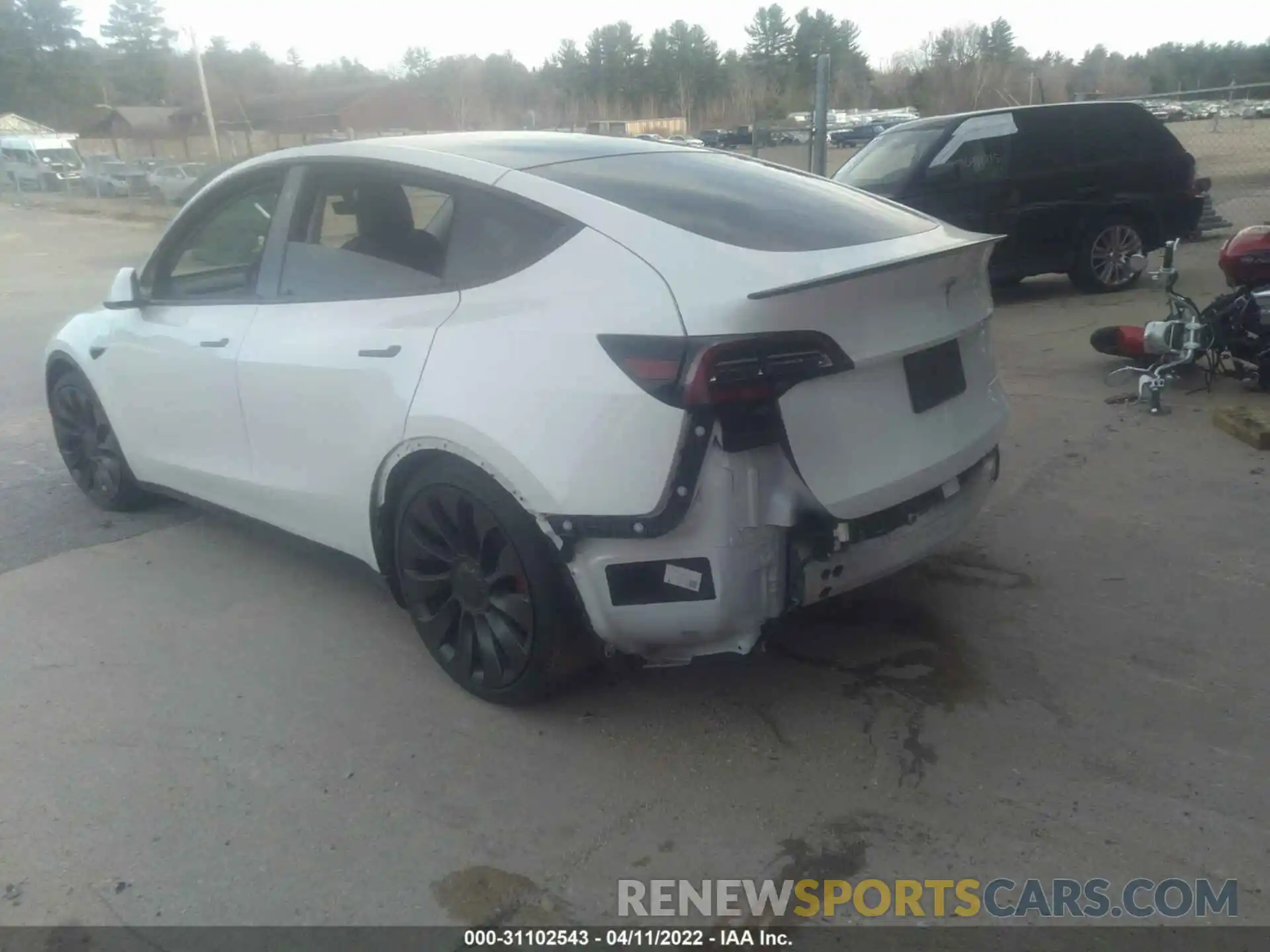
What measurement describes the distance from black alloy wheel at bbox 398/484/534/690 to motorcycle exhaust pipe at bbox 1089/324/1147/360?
510 cm

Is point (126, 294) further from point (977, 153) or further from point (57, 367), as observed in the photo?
point (977, 153)

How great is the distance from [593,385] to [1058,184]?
841 cm

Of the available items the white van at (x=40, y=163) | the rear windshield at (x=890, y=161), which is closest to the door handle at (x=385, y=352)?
the rear windshield at (x=890, y=161)

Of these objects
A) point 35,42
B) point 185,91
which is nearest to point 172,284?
point 185,91

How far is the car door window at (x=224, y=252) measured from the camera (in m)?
4.11

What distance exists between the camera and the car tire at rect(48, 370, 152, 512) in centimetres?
514

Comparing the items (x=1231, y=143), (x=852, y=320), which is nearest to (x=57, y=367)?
(x=852, y=320)

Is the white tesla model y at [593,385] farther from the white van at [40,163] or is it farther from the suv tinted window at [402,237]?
the white van at [40,163]

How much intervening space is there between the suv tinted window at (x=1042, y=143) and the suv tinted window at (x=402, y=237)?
769 cm

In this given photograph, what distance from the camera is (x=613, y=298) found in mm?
2859

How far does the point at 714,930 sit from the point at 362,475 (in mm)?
1865

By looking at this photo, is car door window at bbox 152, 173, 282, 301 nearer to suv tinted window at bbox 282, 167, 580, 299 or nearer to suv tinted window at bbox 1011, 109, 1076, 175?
suv tinted window at bbox 282, 167, 580, 299

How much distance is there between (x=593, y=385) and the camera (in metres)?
2.82

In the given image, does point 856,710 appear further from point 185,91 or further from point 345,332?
point 185,91
